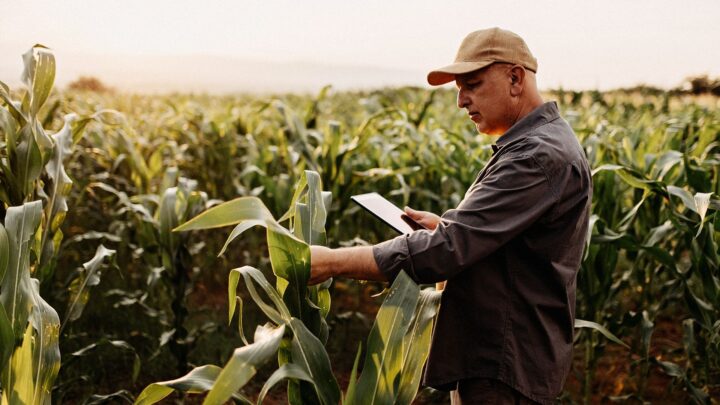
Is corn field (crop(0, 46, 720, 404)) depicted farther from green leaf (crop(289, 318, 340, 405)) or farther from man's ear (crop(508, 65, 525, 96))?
man's ear (crop(508, 65, 525, 96))

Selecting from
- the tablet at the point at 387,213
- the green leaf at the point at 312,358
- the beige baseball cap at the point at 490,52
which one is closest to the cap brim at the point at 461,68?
the beige baseball cap at the point at 490,52

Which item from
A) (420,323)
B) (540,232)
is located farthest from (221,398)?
(540,232)

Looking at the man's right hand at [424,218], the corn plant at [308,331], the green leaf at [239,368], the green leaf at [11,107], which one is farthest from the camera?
the green leaf at [11,107]

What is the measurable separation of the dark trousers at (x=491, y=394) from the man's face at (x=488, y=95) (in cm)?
67

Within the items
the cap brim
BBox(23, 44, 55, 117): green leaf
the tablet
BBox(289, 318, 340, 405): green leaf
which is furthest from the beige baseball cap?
BBox(23, 44, 55, 117): green leaf

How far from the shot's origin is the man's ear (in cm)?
171

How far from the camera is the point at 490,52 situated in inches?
66.2

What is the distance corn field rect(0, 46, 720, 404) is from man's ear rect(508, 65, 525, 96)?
1.89 ft

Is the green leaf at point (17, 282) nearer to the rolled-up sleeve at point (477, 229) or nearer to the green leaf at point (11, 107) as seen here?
the green leaf at point (11, 107)

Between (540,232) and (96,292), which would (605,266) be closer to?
(540,232)

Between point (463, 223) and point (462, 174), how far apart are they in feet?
8.07

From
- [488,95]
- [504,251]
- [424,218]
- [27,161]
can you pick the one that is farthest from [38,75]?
[504,251]

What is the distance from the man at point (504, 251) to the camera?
1578mm

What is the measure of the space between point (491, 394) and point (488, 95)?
2.51ft
